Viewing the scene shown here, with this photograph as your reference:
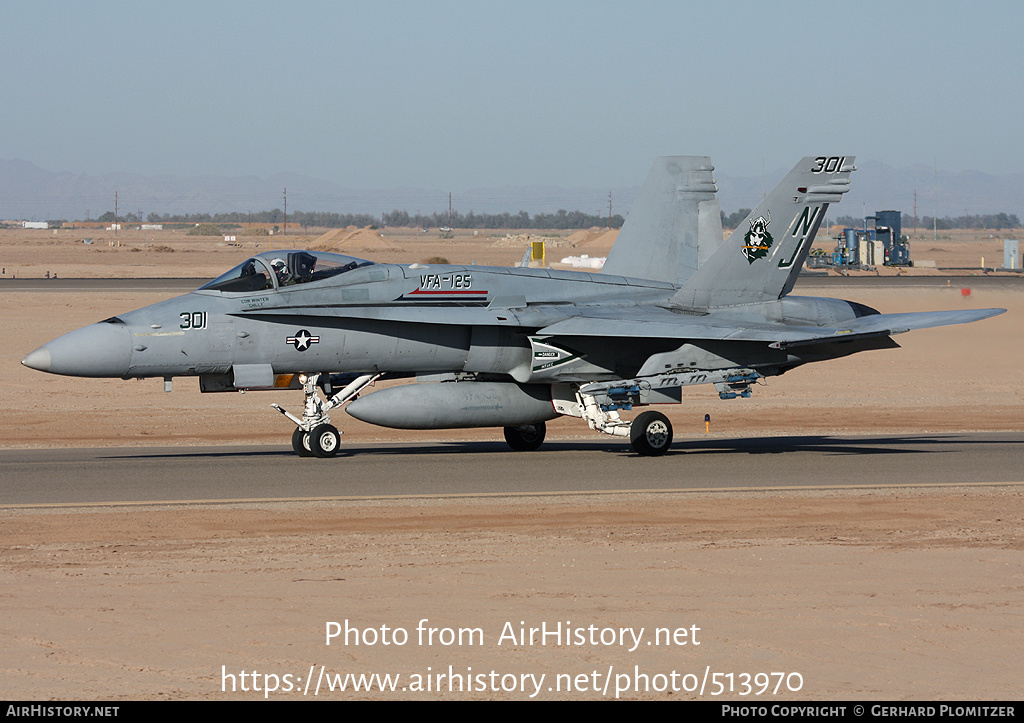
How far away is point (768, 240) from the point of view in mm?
18922

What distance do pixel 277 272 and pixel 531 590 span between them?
8687 millimetres

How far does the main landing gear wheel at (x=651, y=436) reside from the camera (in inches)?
702


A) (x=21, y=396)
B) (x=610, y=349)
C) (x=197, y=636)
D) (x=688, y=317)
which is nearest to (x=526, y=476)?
(x=610, y=349)

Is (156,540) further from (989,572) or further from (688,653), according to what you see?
(989,572)

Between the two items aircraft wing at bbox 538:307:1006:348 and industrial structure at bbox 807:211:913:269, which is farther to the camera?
industrial structure at bbox 807:211:913:269

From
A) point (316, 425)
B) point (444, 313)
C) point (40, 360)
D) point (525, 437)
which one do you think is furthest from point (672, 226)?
point (40, 360)

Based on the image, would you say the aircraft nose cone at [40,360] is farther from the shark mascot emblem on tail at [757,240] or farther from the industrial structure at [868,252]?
the industrial structure at [868,252]

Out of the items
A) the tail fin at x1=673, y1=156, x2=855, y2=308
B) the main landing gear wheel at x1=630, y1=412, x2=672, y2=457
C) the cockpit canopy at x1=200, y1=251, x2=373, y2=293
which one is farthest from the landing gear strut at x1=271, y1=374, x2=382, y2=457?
the tail fin at x1=673, y1=156, x2=855, y2=308

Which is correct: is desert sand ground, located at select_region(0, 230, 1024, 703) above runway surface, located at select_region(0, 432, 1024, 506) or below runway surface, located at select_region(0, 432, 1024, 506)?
above

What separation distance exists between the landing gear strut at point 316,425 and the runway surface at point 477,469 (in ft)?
0.66

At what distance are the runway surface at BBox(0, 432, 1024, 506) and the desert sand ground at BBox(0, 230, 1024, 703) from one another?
2.42 ft

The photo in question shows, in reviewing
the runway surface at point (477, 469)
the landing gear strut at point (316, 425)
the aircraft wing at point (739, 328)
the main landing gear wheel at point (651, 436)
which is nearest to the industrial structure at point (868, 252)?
the runway surface at point (477, 469)

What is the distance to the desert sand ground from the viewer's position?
737cm

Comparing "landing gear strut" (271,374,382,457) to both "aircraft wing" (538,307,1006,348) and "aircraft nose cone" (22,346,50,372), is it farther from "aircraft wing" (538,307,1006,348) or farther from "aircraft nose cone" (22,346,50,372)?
"aircraft nose cone" (22,346,50,372)
